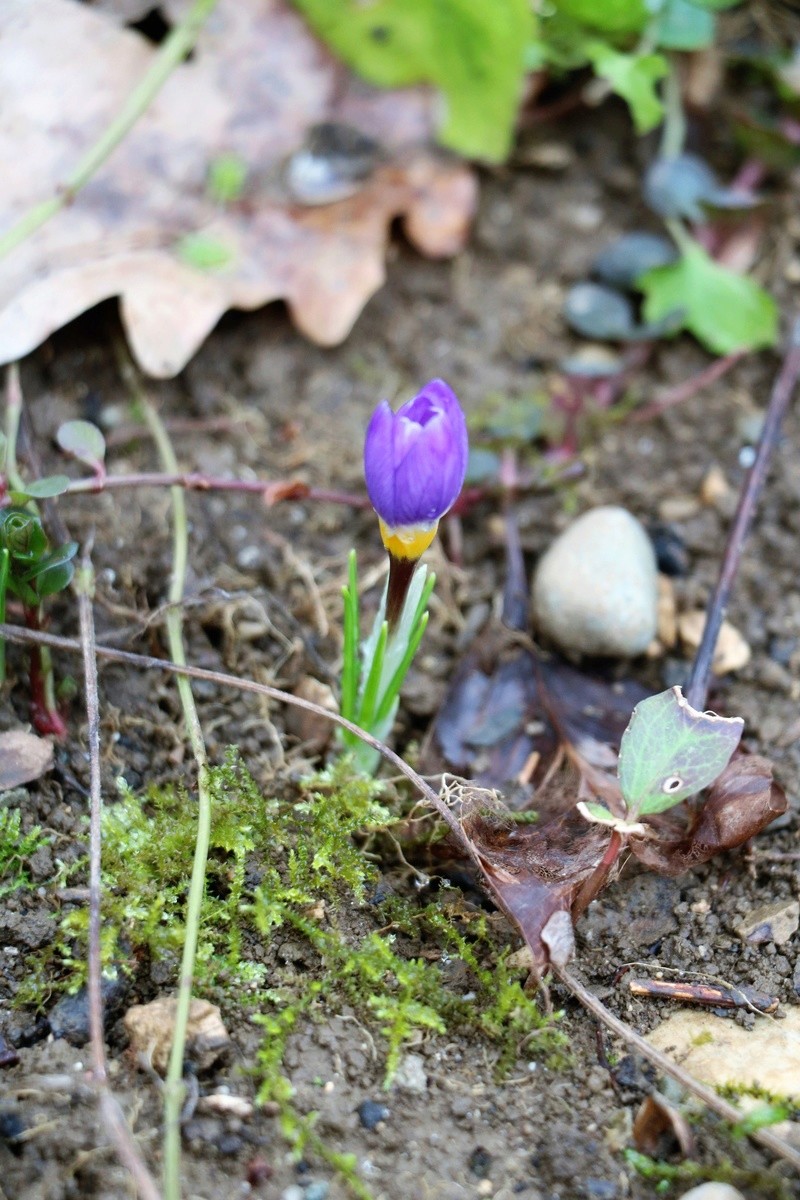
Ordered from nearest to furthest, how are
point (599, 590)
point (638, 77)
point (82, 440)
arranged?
point (82, 440) < point (599, 590) < point (638, 77)

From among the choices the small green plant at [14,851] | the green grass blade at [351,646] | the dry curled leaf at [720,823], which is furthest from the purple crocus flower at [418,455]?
the small green plant at [14,851]

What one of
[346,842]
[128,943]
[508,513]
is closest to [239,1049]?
[128,943]

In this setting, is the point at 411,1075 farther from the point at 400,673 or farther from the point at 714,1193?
the point at 400,673

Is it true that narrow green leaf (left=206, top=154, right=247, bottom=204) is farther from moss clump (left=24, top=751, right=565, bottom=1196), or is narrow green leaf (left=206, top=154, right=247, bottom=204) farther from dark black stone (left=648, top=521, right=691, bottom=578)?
moss clump (left=24, top=751, right=565, bottom=1196)

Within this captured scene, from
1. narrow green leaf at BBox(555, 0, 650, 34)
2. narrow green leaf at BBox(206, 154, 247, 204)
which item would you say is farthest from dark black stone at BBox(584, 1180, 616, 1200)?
narrow green leaf at BBox(555, 0, 650, 34)

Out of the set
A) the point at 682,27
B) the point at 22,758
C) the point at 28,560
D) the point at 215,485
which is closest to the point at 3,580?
the point at 28,560

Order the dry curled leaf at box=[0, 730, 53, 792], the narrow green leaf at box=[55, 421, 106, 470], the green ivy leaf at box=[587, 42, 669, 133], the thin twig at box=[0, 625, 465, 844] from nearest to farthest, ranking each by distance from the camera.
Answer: the thin twig at box=[0, 625, 465, 844]
the dry curled leaf at box=[0, 730, 53, 792]
the narrow green leaf at box=[55, 421, 106, 470]
the green ivy leaf at box=[587, 42, 669, 133]
